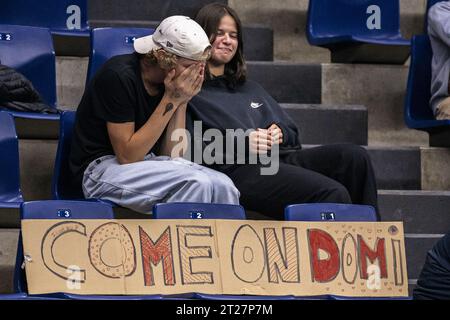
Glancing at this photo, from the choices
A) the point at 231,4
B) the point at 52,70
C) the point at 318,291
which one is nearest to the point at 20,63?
the point at 52,70

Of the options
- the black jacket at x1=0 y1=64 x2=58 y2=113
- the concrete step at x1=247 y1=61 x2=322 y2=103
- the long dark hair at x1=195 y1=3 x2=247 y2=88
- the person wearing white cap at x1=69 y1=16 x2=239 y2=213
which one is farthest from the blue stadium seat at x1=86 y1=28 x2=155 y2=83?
the concrete step at x1=247 y1=61 x2=322 y2=103

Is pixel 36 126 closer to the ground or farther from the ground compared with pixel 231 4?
closer to the ground

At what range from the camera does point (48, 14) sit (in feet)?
18.1

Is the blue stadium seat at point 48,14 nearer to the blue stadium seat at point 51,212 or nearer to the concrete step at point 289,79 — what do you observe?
the concrete step at point 289,79

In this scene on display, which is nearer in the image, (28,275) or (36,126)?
(28,275)

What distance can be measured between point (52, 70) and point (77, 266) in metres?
1.54

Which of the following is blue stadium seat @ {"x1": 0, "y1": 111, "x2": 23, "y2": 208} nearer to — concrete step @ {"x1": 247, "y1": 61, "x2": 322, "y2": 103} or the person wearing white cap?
the person wearing white cap

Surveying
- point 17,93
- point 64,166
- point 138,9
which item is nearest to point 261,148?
point 64,166

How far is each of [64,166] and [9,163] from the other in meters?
0.19

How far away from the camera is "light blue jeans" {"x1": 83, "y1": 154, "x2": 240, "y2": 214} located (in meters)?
4.14

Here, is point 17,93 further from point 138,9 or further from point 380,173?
→ point 380,173

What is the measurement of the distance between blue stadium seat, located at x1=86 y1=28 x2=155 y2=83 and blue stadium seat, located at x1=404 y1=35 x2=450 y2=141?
1226mm

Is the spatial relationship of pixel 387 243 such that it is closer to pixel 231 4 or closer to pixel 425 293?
pixel 425 293

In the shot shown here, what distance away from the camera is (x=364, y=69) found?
5562 millimetres
